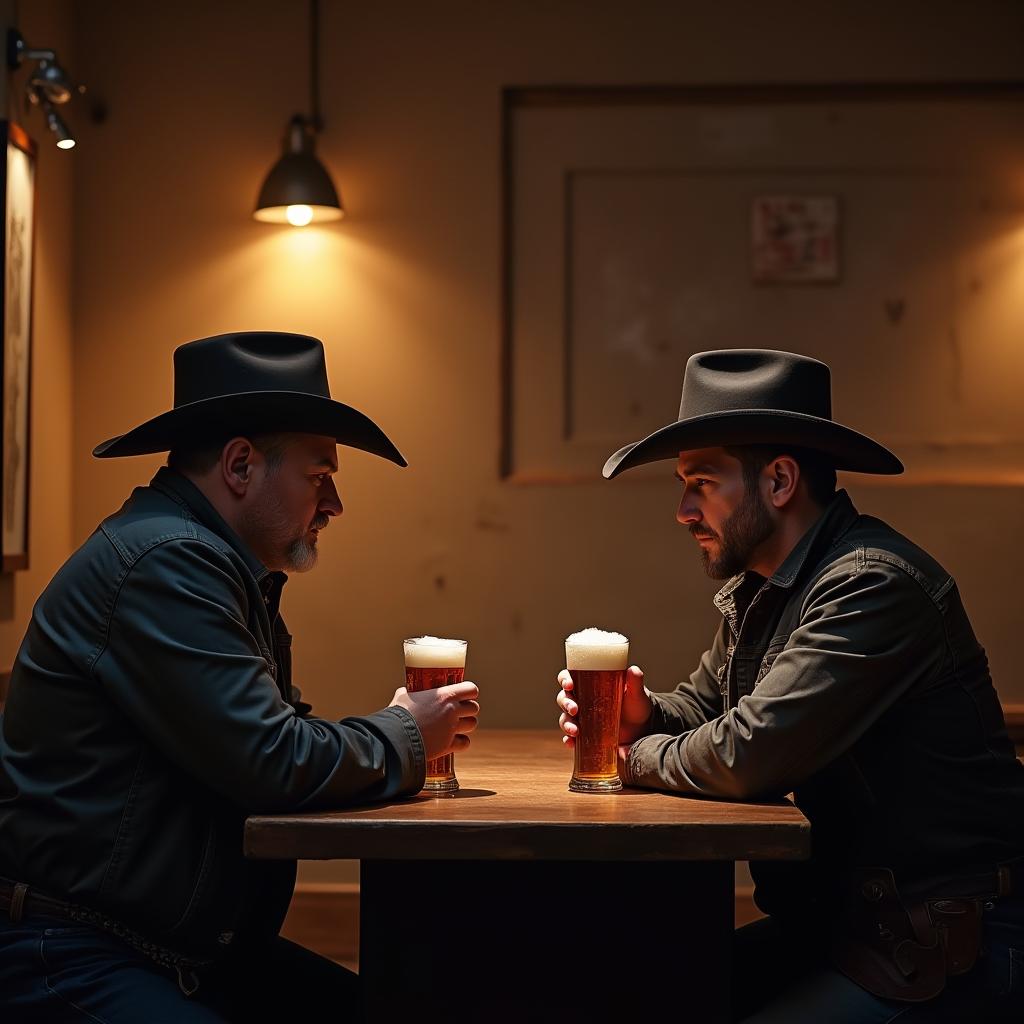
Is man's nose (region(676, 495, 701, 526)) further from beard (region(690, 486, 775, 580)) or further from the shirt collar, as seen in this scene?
the shirt collar

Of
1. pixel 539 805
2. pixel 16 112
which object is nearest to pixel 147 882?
pixel 539 805

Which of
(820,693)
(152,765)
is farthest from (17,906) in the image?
(820,693)

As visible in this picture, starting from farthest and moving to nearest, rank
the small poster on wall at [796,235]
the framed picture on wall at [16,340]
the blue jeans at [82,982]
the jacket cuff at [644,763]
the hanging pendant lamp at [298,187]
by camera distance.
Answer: the small poster on wall at [796,235] → the hanging pendant lamp at [298,187] → the framed picture on wall at [16,340] → the jacket cuff at [644,763] → the blue jeans at [82,982]

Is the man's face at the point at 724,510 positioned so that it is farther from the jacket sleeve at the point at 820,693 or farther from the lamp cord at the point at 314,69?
the lamp cord at the point at 314,69

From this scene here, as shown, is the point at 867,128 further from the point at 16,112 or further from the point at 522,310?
the point at 16,112

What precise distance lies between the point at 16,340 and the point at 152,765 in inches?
83.4

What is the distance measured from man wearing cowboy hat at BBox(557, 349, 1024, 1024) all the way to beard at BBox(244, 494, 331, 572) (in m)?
0.54

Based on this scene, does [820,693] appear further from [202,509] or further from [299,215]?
[299,215]

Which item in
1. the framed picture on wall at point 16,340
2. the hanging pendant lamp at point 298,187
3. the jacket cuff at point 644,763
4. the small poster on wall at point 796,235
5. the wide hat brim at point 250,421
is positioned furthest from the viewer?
the small poster on wall at point 796,235

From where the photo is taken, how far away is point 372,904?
2.08 metres

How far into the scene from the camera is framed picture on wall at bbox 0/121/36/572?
12.2 feet

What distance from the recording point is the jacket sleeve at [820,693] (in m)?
2.06

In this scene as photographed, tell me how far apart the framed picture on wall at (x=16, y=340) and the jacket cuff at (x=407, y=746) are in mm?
2012

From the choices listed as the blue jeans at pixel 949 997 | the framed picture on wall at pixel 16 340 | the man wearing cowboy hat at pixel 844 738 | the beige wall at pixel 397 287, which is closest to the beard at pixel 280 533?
the man wearing cowboy hat at pixel 844 738
